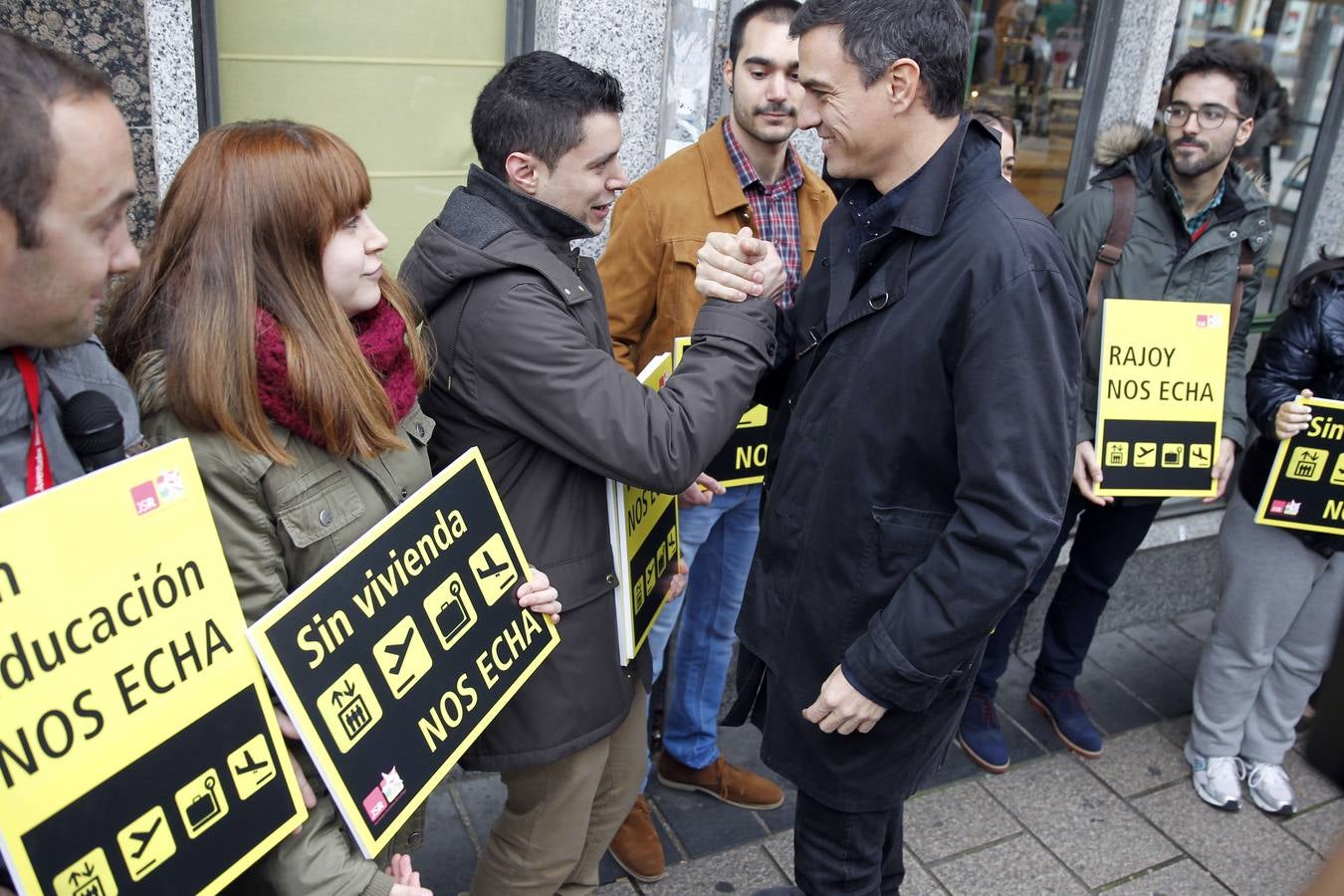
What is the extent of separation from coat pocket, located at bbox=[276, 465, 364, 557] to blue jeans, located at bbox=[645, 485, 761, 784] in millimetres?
1632

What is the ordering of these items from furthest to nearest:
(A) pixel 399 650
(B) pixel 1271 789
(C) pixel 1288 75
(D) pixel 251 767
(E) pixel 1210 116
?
(C) pixel 1288 75
(B) pixel 1271 789
(E) pixel 1210 116
(A) pixel 399 650
(D) pixel 251 767

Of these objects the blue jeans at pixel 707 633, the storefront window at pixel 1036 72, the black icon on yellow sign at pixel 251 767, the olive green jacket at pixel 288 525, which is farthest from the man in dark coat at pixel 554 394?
the storefront window at pixel 1036 72

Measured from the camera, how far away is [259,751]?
1.58 meters

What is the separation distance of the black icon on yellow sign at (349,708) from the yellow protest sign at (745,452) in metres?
1.49

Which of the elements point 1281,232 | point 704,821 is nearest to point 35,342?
point 704,821

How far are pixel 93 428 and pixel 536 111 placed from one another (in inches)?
42.6

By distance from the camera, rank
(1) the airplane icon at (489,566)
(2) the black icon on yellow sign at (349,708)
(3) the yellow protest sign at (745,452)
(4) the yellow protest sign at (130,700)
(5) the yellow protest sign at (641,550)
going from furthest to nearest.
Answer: (3) the yellow protest sign at (745,452), (5) the yellow protest sign at (641,550), (1) the airplane icon at (489,566), (2) the black icon on yellow sign at (349,708), (4) the yellow protest sign at (130,700)

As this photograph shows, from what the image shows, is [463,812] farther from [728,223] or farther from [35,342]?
[35,342]

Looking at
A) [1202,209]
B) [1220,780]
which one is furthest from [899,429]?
[1220,780]

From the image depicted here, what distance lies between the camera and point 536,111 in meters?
2.15

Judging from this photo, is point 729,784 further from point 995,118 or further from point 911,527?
point 995,118

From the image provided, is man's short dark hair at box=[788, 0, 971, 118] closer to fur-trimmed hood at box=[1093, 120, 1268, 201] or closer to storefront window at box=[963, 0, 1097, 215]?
fur-trimmed hood at box=[1093, 120, 1268, 201]

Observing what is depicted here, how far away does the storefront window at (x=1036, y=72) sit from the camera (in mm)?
4590

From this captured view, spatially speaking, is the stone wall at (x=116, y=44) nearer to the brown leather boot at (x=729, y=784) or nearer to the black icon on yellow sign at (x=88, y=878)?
the black icon on yellow sign at (x=88, y=878)
